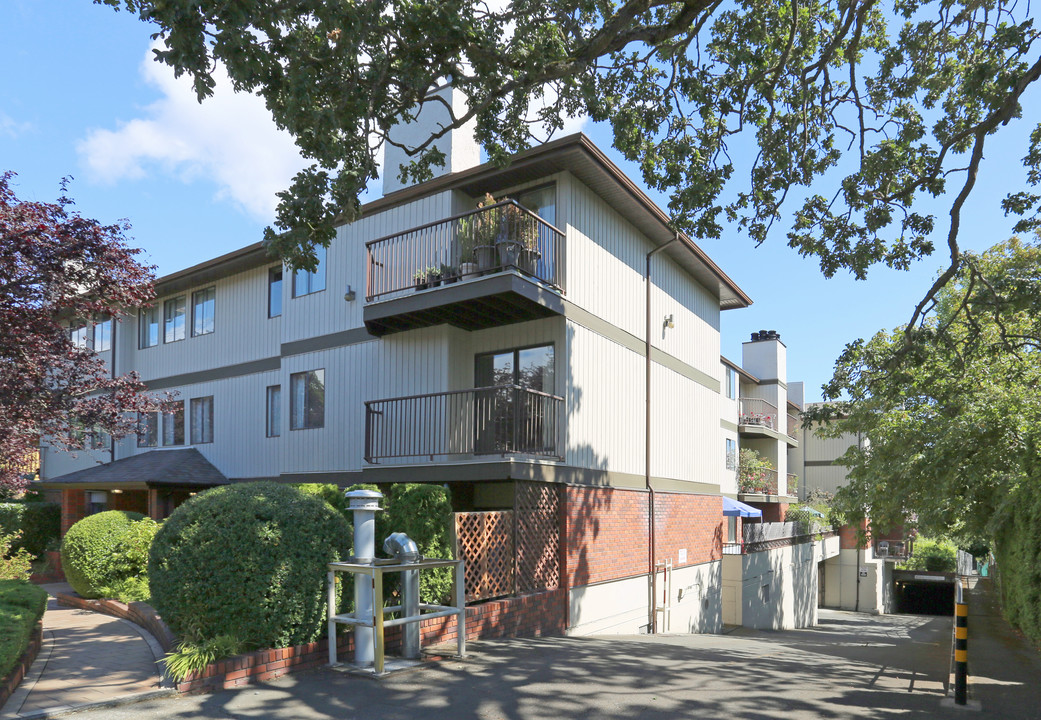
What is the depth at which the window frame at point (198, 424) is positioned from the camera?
806 inches

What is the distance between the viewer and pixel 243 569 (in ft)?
26.6

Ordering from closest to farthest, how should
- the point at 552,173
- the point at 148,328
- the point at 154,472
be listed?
1. the point at 552,173
2. the point at 154,472
3. the point at 148,328

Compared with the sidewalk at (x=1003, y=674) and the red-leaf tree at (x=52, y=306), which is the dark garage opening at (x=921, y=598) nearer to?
the sidewalk at (x=1003, y=674)

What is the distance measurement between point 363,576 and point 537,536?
519 cm

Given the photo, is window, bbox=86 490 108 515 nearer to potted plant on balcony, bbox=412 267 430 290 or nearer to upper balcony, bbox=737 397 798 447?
potted plant on balcony, bbox=412 267 430 290

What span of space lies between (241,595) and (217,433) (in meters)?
12.9

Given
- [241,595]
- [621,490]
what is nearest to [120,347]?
[621,490]

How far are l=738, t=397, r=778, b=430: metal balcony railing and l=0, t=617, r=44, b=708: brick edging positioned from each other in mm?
28466

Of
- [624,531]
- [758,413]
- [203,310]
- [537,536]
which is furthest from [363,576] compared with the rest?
[758,413]

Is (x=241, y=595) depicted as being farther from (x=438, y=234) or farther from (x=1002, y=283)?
(x=1002, y=283)

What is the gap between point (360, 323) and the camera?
16.7 m

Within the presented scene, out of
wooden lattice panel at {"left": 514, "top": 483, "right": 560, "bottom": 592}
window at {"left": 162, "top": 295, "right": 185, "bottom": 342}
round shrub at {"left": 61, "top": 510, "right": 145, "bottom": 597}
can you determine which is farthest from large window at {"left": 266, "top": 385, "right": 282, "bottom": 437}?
wooden lattice panel at {"left": 514, "top": 483, "right": 560, "bottom": 592}

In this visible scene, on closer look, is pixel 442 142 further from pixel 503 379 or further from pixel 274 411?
pixel 274 411

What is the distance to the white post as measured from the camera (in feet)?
27.7
